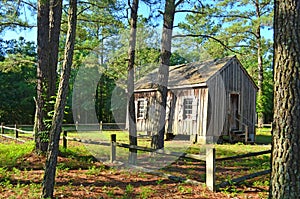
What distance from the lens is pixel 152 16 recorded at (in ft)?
36.8

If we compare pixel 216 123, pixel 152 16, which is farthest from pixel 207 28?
pixel 216 123

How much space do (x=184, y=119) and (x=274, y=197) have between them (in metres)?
12.7

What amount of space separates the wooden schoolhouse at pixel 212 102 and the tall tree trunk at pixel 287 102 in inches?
437

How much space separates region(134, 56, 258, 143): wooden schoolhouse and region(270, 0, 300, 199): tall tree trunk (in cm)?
1110

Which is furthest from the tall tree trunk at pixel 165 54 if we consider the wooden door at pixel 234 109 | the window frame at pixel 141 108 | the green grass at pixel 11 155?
the window frame at pixel 141 108

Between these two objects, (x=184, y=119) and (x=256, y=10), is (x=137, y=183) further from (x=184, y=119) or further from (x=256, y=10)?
(x=256, y=10)

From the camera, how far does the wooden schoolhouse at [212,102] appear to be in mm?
16078

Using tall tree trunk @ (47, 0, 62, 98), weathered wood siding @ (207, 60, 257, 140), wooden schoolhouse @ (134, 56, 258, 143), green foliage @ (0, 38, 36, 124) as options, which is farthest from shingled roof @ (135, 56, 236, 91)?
green foliage @ (0, 38, 36, 124)

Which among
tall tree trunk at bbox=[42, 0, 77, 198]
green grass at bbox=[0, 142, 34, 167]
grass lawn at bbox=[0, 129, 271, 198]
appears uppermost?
tall tree trunk at bbox=[42, 0, 77, 198]

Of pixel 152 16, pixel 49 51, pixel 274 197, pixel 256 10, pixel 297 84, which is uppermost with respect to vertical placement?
pixel 256 10

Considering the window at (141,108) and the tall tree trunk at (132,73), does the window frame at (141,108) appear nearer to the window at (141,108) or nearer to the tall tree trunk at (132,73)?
the window at (141,108)

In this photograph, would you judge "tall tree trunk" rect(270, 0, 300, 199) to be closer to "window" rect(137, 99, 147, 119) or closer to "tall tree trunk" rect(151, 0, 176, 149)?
"tall tree trunk" rect(151, 0, 176, 149)

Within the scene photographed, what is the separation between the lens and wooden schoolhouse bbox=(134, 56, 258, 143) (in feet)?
52.7

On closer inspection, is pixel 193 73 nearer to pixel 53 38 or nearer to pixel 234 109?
pixel 234 109
